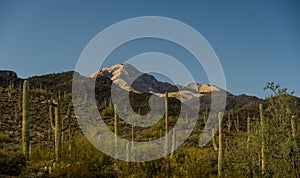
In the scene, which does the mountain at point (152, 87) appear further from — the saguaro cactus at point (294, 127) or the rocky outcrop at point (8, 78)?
the saguaro cactus at point (294, 127)

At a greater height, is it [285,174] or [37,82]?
[37,82]

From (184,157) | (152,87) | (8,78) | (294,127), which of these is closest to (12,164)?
(294,127)

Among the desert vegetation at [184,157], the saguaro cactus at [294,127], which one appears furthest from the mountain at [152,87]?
the saguaro cactus at [294,127]

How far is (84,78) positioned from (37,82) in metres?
5.95

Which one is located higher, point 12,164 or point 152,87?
point 152,87

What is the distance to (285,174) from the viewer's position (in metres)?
11.0

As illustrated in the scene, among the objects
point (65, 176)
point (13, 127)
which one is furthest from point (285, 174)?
point (13, 127)

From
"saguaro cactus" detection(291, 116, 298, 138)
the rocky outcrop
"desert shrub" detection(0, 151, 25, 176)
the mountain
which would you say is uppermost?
the mountain

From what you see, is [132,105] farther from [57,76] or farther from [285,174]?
[285,174]

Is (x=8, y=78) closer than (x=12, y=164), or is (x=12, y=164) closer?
(x=12, y=164)

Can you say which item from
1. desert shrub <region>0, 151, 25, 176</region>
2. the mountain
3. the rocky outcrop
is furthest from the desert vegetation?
the mountain

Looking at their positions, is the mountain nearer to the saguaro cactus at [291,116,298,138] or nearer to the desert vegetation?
the desert vegetation

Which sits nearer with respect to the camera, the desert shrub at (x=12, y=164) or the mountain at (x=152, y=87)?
the desert shrub at (x=12, y=164)

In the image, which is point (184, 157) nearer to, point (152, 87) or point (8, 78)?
point (8, 78)
